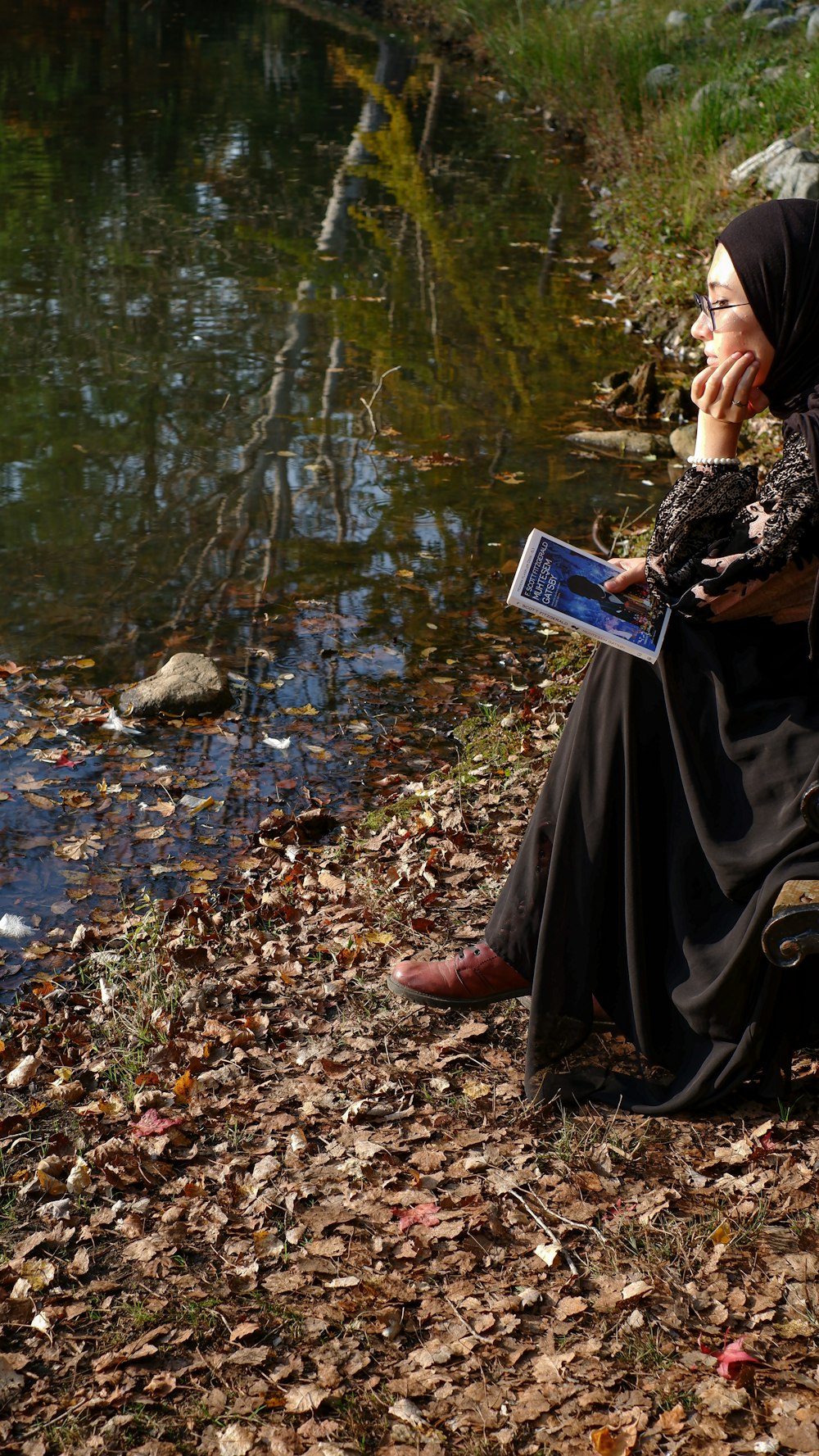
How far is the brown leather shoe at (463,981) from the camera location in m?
3.48

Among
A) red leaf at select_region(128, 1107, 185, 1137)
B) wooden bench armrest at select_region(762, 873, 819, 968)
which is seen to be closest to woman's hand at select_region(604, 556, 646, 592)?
wooden bench armrest at select_region(762, 873, 819, 968)

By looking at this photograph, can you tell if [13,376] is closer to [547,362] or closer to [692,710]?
[547,362]

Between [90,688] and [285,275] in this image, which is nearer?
[90,688]

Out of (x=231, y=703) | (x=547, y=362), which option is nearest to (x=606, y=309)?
(x=547, y=362)

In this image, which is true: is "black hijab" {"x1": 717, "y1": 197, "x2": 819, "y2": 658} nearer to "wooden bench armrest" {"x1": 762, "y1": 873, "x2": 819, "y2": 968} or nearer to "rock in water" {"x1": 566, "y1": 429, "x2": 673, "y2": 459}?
"wooden bench armrest" {"x1": 762, "y1": 873, "x2": 819, "y2": 968}

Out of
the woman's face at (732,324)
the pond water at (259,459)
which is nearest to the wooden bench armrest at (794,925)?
the woman's face at (732,324)

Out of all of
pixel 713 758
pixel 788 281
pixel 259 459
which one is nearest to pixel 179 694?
pixel 259 459

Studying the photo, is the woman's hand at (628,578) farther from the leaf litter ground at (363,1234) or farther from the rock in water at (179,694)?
the rock in water at (179,694)

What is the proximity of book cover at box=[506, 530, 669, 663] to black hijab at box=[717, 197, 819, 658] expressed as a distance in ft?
1.26

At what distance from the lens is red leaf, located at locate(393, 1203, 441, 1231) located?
311 centimetres

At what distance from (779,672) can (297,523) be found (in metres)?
5.33

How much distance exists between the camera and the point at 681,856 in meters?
3.09

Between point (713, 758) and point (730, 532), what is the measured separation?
1.79 ft

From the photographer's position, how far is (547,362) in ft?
35.5
